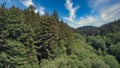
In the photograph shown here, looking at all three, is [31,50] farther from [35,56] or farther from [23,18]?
[23,18]

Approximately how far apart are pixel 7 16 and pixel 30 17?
19.8 feet

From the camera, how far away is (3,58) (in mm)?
31688

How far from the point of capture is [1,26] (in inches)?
1313

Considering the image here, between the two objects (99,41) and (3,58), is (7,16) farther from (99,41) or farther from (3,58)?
(99,41)

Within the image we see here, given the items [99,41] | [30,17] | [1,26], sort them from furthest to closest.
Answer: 1. [99,41]
2. [30,17]
3. [1,26]

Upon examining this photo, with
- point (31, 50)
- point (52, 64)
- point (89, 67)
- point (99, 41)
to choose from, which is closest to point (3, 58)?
point (31, 50)

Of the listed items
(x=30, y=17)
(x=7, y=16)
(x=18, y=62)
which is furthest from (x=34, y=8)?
(x=18, y=62)

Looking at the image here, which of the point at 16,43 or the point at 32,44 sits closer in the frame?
the point at 16,43

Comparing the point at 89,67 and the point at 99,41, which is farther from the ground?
the point at 99,41

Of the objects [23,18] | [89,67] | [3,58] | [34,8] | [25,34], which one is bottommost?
[89,67]

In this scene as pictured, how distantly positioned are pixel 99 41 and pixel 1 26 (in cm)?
5103

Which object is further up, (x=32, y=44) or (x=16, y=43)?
(x=16, y=43)

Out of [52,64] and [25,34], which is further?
[25,34]

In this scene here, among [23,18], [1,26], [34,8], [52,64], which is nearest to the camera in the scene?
[52,64]
